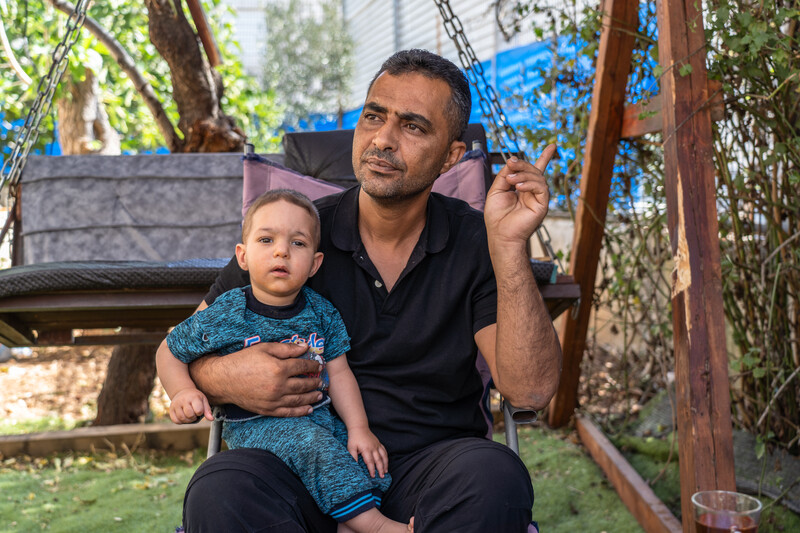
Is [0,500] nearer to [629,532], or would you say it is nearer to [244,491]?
[244,491]

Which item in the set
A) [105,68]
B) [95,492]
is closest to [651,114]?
[95,492]

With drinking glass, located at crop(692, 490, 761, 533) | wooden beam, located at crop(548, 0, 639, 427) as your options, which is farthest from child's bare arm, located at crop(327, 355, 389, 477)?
wooden beam, located at crop(548, 0, 639, 427)

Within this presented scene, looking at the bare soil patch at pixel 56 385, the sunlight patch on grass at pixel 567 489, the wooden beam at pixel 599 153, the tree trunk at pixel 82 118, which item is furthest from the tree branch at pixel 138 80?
the sunlight patch on grass at pixel 567 489

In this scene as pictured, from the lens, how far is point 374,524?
170 centimetres

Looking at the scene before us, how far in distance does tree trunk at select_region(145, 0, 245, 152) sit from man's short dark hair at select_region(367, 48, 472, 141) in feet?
8.80

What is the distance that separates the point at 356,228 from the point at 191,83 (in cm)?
288

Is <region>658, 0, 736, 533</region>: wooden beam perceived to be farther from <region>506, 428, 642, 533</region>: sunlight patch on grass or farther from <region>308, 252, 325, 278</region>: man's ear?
<region>308, 252, 325, 278</region>: man's ear

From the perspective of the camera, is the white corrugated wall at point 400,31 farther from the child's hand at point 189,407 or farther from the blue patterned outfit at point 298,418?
the child's hand at point 189,407

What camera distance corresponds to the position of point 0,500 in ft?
10.6

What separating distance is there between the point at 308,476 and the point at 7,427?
3604 millimetres

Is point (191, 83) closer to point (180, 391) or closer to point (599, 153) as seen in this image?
point (599, 153)

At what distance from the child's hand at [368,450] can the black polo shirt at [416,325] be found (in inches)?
3.3

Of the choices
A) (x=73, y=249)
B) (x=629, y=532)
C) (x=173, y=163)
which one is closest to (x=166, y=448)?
(x=73, y=249)

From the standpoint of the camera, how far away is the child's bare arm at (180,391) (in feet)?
5.84
